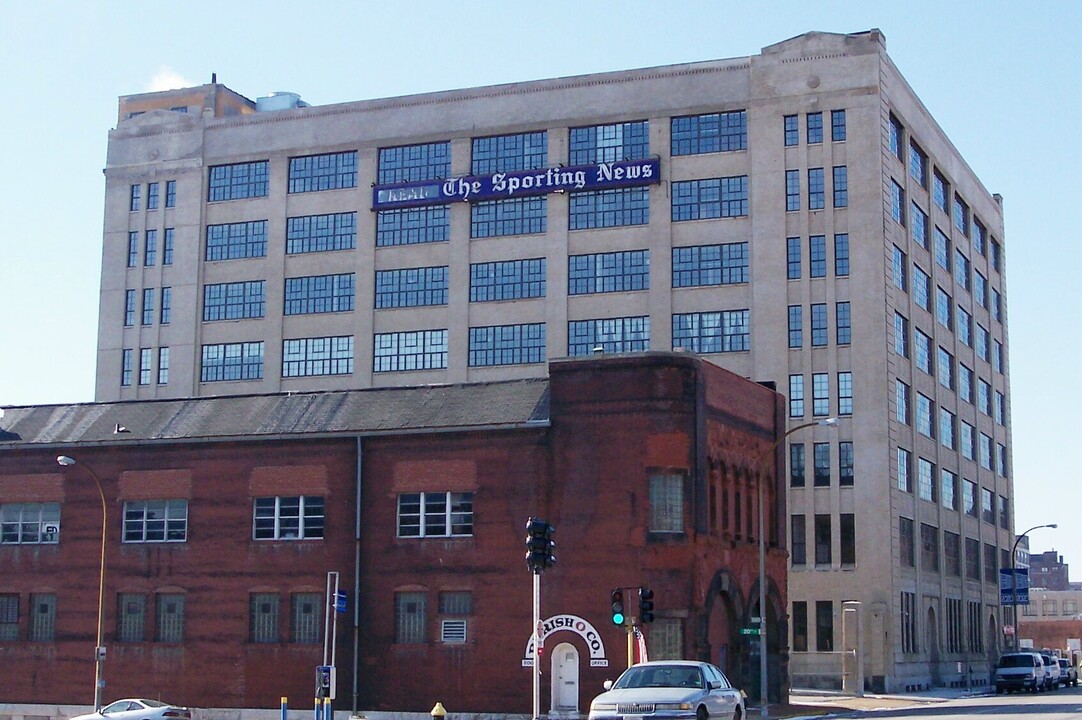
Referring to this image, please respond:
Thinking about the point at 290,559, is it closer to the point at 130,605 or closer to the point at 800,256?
the point at 130,605

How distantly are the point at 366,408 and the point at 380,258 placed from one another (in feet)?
99.3

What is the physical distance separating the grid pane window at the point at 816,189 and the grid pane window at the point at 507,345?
1516 cm

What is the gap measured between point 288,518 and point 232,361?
34.0 m

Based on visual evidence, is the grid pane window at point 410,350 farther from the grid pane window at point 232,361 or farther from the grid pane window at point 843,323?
the grid pane window at point 843,323

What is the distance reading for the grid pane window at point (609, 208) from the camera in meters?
79.9

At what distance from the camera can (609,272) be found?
263 ft

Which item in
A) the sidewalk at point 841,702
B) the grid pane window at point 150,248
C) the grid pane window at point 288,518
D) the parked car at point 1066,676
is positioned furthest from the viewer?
the grid pane window at point 150,248

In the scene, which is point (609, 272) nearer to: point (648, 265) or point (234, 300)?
point (648, 265)

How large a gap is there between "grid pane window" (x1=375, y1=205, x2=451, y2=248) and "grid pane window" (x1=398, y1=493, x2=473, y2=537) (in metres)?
32.6

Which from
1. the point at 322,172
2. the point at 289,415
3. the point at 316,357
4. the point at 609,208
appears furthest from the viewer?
the point at 322,172

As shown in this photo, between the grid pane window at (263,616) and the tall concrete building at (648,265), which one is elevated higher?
the tall concrete building at (648,265)

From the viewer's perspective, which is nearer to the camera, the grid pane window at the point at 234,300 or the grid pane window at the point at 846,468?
the grid pane window at the point at 846,468

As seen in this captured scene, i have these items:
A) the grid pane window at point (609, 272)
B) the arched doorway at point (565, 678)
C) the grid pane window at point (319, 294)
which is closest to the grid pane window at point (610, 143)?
the grid pane window at point (609, 272)

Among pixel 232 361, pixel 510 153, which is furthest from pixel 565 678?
pixel 232 361
